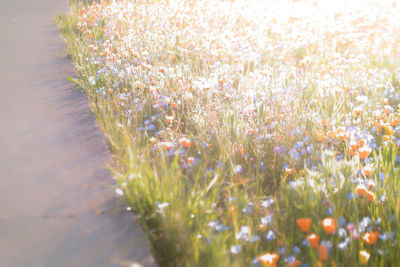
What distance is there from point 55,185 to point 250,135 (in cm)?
128

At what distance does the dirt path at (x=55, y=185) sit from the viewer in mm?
1669

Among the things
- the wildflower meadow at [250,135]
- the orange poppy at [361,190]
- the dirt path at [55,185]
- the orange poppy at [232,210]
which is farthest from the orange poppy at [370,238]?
the dirt path at [55,185]

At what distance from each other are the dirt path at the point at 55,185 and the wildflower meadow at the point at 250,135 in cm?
14

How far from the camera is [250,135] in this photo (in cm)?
258

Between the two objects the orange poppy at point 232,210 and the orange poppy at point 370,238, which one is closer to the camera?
the orange poppy at point 370,238

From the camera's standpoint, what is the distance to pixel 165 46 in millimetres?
4285

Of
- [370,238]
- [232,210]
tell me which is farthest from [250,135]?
[370,238]

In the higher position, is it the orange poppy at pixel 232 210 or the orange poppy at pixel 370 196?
the orange poppy at pixel 232 210

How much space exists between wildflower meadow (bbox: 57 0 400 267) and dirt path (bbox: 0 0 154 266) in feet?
0.44

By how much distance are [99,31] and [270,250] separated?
3950 millimetres

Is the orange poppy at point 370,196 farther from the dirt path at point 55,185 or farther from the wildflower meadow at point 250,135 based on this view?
the dirt path at point 55,185

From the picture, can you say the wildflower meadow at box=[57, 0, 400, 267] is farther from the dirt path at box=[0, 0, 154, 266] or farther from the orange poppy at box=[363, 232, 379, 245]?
the dirt path at box=[0, 0, 154, 266]

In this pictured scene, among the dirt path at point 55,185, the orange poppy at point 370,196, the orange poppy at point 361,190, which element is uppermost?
the dirt path at point 55,185

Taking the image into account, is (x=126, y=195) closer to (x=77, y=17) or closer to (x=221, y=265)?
(x=221, y=265)
